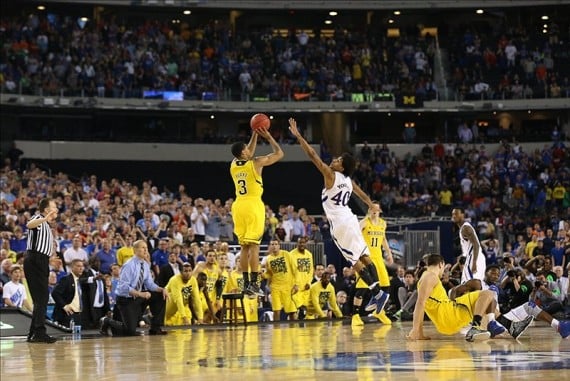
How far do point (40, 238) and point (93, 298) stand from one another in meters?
4.25

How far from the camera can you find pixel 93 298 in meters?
21.3

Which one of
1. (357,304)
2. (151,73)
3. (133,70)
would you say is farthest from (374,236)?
(151,73)

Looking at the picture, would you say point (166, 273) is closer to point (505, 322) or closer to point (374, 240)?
point (374, 240)

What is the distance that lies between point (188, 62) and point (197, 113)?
2.68 m

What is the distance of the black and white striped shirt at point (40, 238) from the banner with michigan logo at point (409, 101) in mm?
32753

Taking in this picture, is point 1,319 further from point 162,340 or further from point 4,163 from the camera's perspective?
point 4,163

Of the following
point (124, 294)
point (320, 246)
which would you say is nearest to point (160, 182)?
point (320, 246)

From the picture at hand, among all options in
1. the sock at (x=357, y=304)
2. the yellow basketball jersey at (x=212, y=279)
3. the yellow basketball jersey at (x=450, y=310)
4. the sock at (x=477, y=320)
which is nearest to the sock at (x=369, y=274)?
the yellow basketball jersey at (x=450, y=310)

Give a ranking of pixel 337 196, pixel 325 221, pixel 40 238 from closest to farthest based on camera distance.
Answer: pixel 40 238
pixel 337 196
pixel 325 221

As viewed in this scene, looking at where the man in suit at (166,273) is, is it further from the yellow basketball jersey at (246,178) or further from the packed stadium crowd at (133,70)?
the packed stadium crowd at (133,70)

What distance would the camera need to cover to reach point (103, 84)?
150 ft

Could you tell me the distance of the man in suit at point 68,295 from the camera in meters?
20.5

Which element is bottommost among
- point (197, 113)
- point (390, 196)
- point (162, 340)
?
point (162, 340)

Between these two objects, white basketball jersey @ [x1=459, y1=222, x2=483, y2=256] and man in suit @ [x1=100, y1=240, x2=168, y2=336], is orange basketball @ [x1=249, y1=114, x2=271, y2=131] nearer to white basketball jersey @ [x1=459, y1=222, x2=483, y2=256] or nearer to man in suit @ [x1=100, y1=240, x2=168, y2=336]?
white basketball jersey @ [x1=459, y1=222, x2=483, y2=256]
